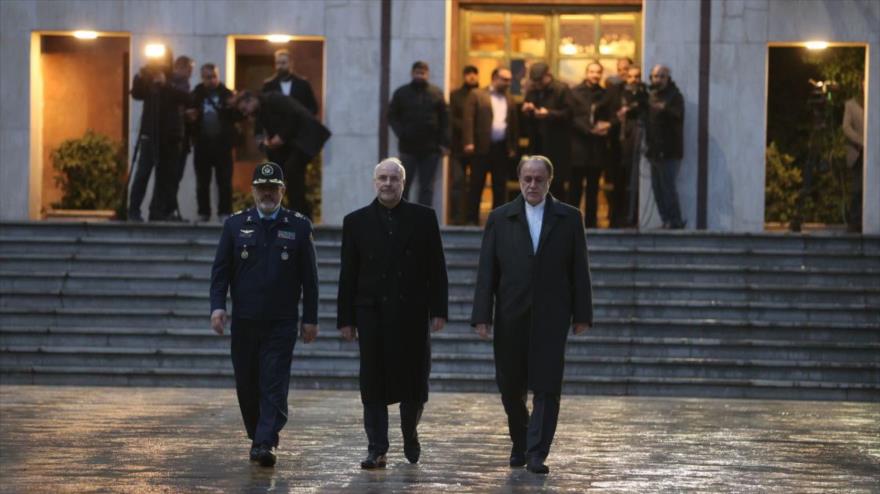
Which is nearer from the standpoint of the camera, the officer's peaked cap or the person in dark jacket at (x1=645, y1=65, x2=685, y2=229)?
the officer's peaked cap

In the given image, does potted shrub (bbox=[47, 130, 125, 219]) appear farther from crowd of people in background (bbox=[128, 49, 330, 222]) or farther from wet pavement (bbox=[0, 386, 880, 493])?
wet pavement (bbox=[0, 386, 880, 493])

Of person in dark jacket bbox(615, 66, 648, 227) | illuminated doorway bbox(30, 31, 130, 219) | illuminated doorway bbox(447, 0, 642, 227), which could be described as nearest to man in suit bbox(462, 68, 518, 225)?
person in dark jacket bbox(615, 66, 648, 227)

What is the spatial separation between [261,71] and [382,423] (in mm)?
13367

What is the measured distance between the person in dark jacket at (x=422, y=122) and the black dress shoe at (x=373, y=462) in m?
9.94

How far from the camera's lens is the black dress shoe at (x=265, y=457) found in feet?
36.6

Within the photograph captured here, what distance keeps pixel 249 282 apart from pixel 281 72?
9.48 m

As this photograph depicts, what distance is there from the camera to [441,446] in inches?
489

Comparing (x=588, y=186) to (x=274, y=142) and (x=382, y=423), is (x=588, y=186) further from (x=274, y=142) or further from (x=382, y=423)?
(x=382, y=423)

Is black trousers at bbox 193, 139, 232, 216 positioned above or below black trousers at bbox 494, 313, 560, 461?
above

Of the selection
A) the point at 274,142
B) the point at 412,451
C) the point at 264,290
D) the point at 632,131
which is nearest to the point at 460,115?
the point at 632,131

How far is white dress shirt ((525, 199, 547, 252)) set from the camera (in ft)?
37.5

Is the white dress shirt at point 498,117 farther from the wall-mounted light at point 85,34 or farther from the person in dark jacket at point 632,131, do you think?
the wall-mounted light at point 85,34

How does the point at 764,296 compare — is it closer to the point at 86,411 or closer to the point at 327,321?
the point at 327,321

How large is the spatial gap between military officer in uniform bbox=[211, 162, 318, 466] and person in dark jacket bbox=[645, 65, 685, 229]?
950 centimetres
